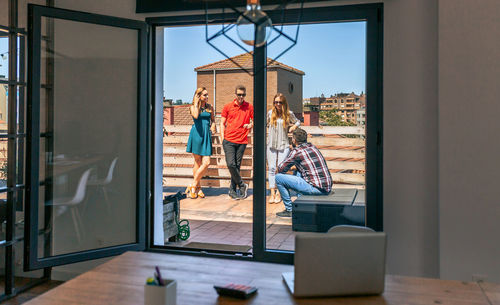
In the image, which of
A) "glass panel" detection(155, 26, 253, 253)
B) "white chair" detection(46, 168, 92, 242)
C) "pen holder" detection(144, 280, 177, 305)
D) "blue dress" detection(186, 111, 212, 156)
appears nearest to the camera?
"pen holder" detection(144, 280, 177, 305)

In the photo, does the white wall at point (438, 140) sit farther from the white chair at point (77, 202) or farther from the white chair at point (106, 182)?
the white chair at point (77, 202)

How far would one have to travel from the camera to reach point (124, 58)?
382cm

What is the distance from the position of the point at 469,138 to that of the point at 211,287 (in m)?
2.10

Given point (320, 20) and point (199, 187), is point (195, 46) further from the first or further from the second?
point (320, 20)

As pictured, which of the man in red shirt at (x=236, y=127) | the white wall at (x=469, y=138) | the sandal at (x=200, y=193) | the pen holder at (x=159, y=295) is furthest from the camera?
the sandal at (x=200, y=193)

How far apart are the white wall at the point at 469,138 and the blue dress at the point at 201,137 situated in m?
Answer: 3.83

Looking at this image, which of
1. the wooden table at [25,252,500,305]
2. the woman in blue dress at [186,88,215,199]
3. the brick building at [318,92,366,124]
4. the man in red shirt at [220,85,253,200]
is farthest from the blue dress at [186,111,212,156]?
the wooden table at [25,252,500,305]

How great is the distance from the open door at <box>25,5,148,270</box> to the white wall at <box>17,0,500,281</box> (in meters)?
1.73

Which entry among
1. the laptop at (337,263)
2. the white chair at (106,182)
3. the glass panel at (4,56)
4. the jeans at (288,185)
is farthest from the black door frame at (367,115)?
the laptop at (337,263)

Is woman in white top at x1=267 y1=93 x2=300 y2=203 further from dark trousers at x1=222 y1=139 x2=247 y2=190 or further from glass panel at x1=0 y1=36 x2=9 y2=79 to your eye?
dark trousers at x1=222 y1=139 x2=247 y2=190

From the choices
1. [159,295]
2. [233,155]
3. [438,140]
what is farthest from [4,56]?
[233,155]

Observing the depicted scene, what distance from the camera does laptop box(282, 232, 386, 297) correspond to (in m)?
1.56

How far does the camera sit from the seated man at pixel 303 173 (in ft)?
12.4

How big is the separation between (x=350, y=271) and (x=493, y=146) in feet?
6.25
